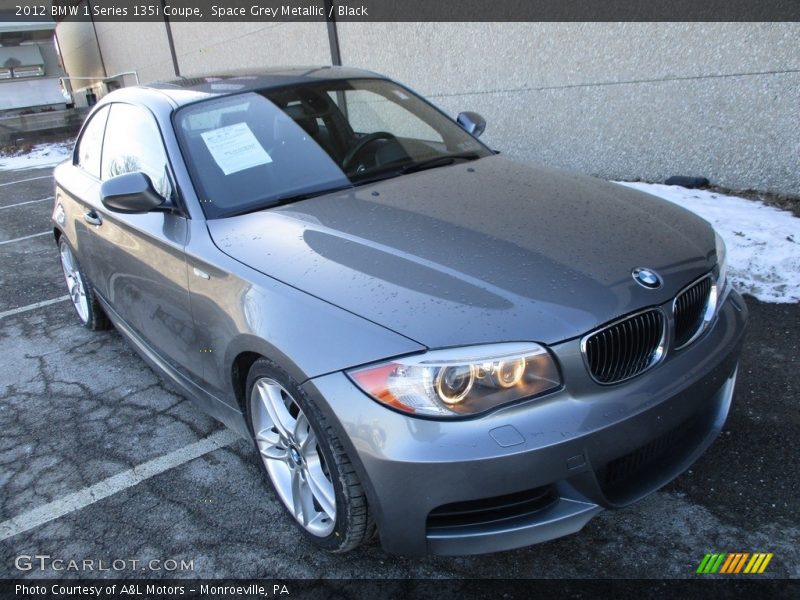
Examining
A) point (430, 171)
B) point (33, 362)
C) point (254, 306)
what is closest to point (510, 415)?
point (254, 306)

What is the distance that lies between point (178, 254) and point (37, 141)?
18.0 metres

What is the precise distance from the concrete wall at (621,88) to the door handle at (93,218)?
461cm

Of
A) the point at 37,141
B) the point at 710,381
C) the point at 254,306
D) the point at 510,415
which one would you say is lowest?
the point at 37,141

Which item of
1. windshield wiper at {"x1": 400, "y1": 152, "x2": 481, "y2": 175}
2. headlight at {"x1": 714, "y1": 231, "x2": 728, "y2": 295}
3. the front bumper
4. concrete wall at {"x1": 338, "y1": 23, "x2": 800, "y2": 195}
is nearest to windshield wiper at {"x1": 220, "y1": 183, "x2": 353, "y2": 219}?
windshield wiper at {"x1": 400, "y1": 152, "x2": 481, "y2": 175}

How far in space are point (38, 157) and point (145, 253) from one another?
576 inches

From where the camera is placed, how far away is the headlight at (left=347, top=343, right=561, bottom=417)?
1.89 meters

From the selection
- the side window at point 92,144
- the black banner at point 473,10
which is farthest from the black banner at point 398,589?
the black banner at point 473,10

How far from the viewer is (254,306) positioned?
2312 millimetres

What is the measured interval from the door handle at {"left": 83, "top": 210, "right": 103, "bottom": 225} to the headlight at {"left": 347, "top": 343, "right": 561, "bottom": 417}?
242cm

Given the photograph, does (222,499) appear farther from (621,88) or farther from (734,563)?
(621,88)

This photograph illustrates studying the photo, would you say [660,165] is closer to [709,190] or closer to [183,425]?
[709,190]

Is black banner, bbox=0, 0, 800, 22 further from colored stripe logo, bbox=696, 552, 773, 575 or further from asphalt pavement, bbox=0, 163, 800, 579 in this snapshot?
colored stripe logo, bbox=696, 552, 773, 575

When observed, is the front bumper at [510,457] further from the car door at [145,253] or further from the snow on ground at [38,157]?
the snow on ground at [38,157]

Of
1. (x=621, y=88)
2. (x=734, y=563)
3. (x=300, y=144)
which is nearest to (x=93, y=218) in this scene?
(x=300, y=144)
